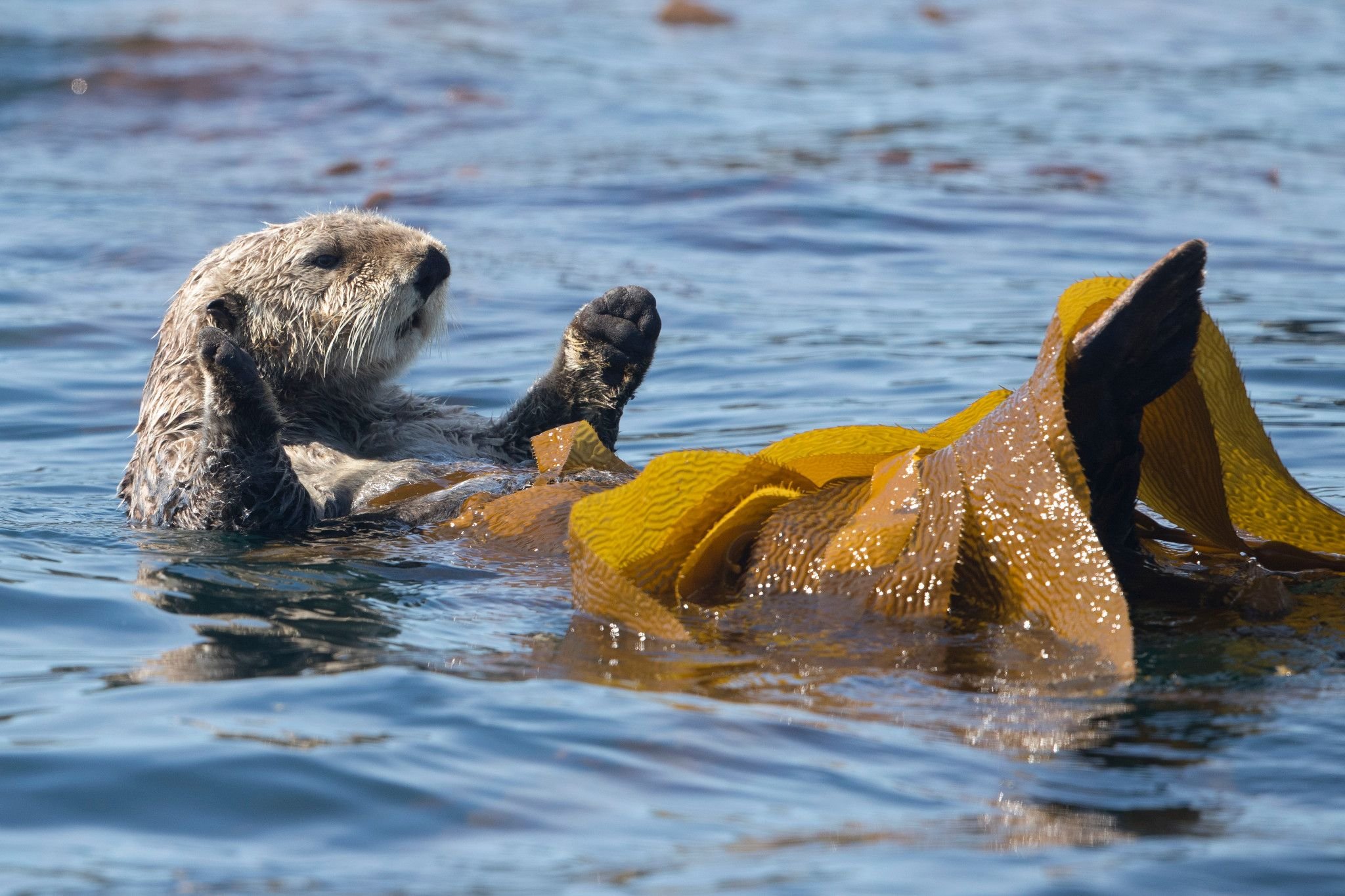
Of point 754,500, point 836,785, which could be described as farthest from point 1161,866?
point 754,500

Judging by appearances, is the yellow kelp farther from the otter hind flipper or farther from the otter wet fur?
the otter wet fur

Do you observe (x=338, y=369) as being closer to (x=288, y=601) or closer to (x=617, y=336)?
(x=617, y=336)

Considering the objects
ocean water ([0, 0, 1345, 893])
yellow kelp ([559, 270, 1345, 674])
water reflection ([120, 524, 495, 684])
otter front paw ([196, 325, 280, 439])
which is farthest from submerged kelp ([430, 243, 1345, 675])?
otter front paw ([196, 325, 280, 439])

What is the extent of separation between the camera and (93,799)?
2.40m

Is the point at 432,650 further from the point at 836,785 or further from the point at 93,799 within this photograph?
the point at 836,785

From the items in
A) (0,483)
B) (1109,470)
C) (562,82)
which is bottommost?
(0,483)

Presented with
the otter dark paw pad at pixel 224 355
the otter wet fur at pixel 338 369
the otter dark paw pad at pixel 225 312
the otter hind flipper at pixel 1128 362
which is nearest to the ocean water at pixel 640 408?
the otter wet fur at pixel 338 369

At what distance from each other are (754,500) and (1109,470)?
2.39 feet

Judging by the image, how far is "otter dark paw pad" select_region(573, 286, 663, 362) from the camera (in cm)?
452

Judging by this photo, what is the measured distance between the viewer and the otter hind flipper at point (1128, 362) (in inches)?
104

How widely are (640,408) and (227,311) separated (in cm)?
245

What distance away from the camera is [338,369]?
471 cm

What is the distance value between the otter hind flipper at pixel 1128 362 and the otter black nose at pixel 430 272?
233 cm

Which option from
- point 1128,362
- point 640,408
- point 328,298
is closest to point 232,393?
point 328,298
